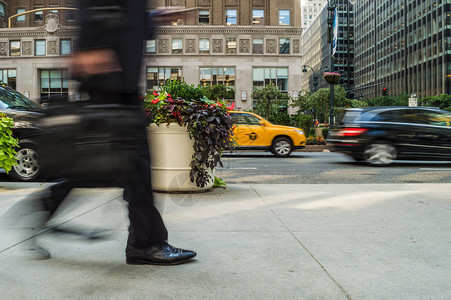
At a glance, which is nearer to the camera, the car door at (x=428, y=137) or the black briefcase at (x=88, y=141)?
the black briefcase at (x=88, y=141)

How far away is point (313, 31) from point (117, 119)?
15387 cm

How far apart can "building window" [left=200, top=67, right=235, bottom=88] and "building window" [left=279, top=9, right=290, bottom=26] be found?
8.65 meters

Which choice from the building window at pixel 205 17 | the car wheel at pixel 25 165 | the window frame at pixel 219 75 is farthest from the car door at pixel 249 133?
the building window at pixel 205 17

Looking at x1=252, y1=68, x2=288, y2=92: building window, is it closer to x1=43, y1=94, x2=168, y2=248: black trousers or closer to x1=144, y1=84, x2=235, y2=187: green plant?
x1=144, y1=84, x2=235, y2=187: green plant

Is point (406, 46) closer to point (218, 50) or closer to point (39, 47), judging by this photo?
point (218, 50)

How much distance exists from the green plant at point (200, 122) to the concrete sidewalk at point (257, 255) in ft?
2.47

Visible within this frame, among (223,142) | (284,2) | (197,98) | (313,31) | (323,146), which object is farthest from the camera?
(313,31)

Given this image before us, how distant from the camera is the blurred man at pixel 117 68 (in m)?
2.21

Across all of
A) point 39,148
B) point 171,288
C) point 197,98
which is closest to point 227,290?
point 171,288

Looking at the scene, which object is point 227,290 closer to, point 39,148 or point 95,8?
point 39,148

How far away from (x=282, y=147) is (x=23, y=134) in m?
10.3

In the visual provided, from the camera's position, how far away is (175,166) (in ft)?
18.7

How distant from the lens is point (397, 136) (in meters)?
11.6

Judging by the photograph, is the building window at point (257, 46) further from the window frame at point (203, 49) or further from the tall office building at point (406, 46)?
the tall office building at point (406, 46)
